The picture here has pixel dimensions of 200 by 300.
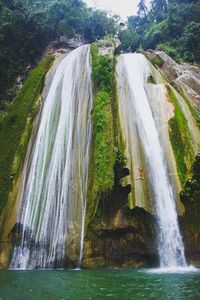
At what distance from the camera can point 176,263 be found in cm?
1355

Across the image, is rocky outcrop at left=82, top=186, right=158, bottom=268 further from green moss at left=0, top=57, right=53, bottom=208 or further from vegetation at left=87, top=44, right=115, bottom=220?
green moss at left=0, top=57, right=53, bottom=208

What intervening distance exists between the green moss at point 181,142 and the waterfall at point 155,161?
595mm

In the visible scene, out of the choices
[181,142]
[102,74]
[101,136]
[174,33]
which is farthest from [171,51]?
[101,136]

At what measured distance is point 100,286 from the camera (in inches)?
369

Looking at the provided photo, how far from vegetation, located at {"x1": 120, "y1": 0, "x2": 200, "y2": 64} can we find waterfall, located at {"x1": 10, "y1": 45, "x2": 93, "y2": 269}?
35.9ft

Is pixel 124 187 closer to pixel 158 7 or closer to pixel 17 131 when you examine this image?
pixel 17 131

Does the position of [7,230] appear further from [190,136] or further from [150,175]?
[190,136]

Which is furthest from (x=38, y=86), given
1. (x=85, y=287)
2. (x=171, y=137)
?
(x=85, y=287)

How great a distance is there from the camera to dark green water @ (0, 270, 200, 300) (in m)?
8.16

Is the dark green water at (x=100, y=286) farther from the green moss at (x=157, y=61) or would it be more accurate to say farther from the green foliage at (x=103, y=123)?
the green moss at (x=157, y=61)

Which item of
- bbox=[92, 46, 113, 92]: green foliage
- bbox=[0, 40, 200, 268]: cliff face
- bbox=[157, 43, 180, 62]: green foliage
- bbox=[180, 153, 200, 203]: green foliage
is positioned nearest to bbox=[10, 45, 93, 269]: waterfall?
bbox=[0, 40, 200, 268]: cliff face

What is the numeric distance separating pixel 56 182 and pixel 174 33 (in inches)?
853

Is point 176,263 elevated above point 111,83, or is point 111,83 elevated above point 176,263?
point 111,83

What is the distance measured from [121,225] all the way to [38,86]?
10.5m
